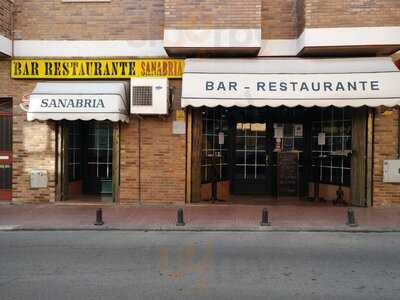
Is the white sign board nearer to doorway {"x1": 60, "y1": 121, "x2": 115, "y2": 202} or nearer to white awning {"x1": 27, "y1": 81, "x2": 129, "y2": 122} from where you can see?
white awning {"x1": 27, "y1": 81, "x2": 129, "y2": 122}

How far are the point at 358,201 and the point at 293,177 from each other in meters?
2.42

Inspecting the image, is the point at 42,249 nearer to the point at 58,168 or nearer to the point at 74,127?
the point at 58,168

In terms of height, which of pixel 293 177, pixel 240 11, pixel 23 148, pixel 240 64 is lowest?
pixel 293 177

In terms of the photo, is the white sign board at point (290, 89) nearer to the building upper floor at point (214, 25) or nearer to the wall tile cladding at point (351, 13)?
the building upper floor at point (214, 25)

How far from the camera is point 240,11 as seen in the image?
36.4 ft

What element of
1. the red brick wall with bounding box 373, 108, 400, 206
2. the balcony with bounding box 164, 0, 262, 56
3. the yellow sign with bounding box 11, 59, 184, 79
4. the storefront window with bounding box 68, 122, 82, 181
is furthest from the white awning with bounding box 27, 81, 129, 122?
the red brick wall with bounding box 373, 108, 400, 206

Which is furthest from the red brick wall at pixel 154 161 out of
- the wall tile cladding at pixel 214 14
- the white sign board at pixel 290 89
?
the wall tile cladding at pixel 214 14

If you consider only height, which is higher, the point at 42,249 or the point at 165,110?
the point at 165,110

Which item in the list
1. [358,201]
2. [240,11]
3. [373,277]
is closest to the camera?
[373,277]

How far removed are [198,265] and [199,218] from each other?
3.71 metres

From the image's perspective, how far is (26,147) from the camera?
12258 mm

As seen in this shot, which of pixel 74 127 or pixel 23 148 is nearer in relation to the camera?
pixel 23 148

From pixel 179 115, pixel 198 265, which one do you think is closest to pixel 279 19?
pixel 179 115

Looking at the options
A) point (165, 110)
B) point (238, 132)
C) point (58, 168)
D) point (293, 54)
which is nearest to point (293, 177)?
point (238, 132)
